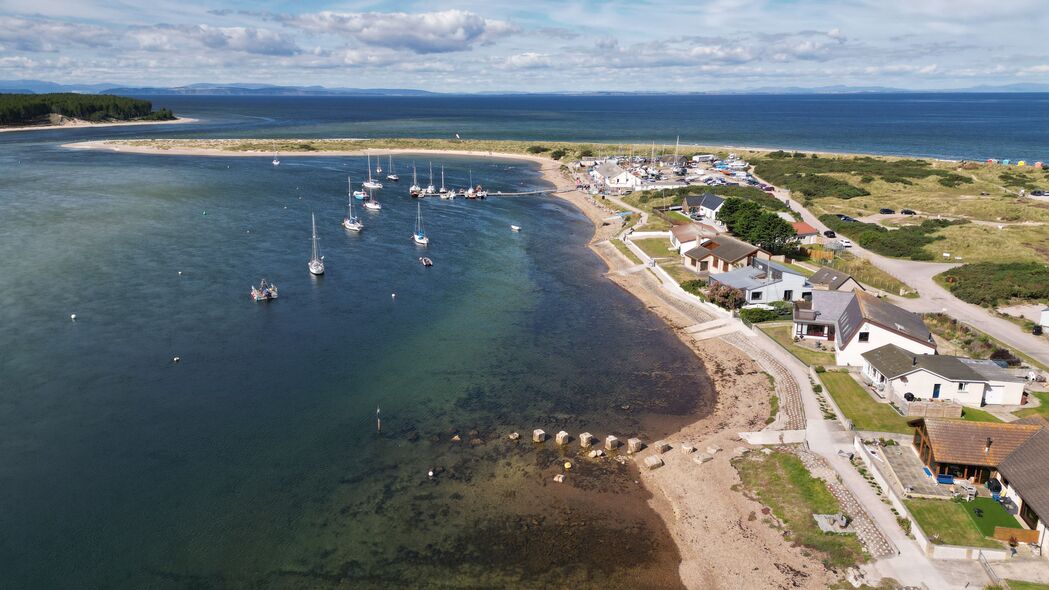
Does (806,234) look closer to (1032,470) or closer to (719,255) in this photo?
(719,255)

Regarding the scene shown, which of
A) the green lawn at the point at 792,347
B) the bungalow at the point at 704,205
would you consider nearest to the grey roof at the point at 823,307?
the green lawn at the point at 792,347

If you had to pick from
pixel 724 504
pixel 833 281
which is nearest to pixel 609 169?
pixel 833 281

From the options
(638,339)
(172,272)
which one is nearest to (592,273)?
(638,339)

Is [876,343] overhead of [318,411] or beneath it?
overhead

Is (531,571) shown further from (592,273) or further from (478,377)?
(592,273)

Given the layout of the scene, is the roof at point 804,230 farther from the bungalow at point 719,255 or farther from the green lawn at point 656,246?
the green lawn at point 656,246

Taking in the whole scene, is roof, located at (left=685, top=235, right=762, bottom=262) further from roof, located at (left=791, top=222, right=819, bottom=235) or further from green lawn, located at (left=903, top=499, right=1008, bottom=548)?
green lawn, located at (left=903, top=499, right=1008, bottom=548)
